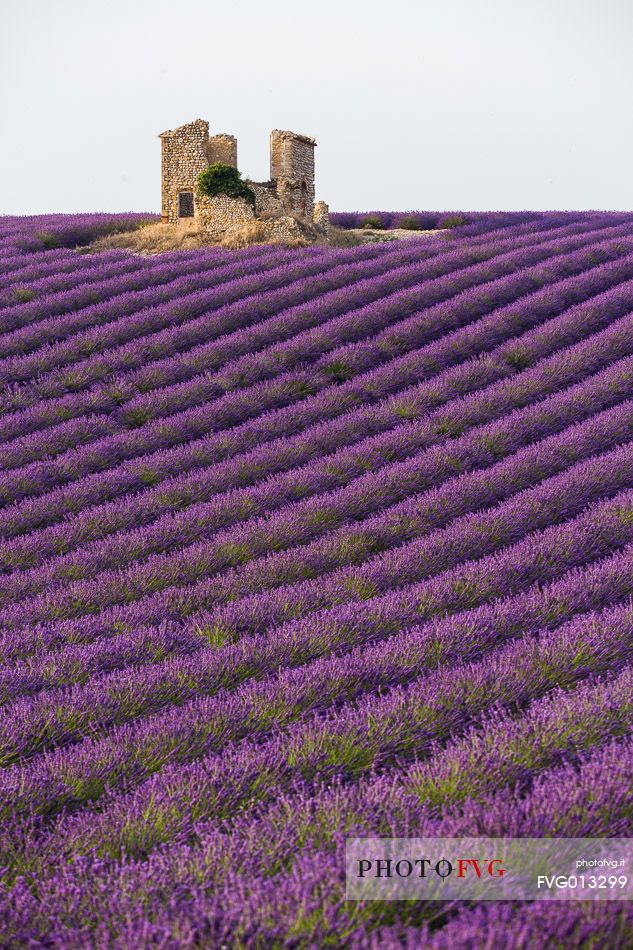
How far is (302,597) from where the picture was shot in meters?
3.90

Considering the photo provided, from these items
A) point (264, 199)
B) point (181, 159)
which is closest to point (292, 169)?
point (264, 199)

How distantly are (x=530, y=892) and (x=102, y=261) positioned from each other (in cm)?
1172

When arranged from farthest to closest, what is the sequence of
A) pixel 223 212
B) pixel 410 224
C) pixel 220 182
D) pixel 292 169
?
1. pixel 410 224
2. pixel 292 169
3. pixel 223 212
4. pixel 220 182

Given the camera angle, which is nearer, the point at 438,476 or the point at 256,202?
the point at 438,476

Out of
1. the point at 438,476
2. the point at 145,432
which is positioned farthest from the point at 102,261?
the point at 438,476

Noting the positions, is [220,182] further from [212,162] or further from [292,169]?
[292,169]

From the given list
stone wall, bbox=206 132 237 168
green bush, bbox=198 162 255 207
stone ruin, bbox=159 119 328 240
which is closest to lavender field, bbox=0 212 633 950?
green bush, bbox=198 162 255 207

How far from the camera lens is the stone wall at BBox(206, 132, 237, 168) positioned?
16547 millimetres

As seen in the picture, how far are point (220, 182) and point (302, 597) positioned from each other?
12.6 meters

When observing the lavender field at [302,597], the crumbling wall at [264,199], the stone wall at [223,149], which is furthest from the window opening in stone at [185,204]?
the lavender field at [302,597]

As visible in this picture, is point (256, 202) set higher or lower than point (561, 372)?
higher

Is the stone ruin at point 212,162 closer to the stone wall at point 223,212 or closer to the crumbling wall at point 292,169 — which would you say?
the crumbling wall at point 292,169

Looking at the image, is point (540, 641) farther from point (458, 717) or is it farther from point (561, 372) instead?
point (561, 372)

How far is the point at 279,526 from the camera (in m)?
4.92
